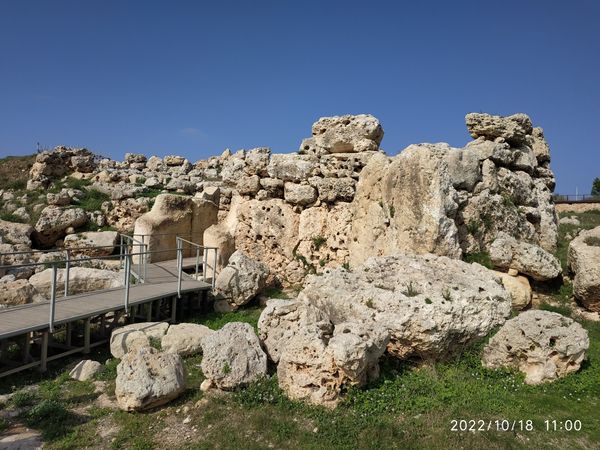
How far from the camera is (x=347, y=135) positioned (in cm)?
1431

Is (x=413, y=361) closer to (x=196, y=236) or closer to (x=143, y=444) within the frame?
(x=143, y=444)

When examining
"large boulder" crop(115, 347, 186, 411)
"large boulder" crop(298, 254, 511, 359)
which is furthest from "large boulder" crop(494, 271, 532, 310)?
"large boulder" crop(115, 347, 186, 411)

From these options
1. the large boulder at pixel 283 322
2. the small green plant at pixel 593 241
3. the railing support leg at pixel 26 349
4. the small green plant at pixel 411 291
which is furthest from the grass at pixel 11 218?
the small green plant at pixel 593 241

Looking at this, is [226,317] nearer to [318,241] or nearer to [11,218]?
[318,241]

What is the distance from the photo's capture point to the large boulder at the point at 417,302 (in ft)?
23.5

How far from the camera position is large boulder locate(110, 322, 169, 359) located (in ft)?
29.1

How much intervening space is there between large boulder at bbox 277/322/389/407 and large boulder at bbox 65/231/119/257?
14288mm

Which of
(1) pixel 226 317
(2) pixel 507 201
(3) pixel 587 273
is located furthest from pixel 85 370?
(2) pixel 507 201

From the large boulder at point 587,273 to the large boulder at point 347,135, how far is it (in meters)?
6.44

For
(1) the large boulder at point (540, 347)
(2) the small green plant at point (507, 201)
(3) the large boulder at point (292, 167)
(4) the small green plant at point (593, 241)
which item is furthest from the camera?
Answer: (3) the large boulder at point (292, 167)

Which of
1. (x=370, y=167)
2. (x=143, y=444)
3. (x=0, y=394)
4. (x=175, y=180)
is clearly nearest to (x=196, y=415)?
(x=143, y=444)

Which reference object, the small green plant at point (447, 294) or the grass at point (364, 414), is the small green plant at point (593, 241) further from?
the small green plant at point (447, 294)

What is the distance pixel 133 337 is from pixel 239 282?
3.55m

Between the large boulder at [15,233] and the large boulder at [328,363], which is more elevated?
the large boulder at [15,233]
